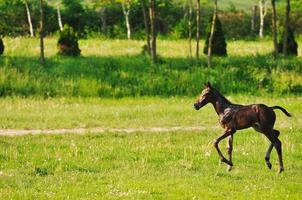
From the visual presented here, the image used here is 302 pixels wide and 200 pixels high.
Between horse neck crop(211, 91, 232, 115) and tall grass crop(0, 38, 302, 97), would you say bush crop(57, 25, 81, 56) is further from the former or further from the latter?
horse neck crop(211, 91, 232, 115)

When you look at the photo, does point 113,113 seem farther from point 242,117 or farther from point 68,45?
point 242,117

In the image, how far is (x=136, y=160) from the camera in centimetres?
1800

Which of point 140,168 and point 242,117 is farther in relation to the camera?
point 140,168

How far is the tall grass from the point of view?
3466 centimetres

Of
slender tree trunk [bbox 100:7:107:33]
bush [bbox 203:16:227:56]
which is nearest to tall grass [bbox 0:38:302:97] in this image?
bush [bbox 203:16:227:56]

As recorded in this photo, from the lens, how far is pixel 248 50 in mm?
45594

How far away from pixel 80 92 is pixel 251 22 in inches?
1261

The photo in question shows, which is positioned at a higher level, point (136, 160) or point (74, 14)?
point (74, 14)

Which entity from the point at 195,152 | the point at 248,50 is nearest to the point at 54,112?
the point at 195,152

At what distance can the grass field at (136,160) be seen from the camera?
14.3 meters

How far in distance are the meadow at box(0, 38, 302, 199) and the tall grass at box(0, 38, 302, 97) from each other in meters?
0.06

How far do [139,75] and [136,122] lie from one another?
1056cm

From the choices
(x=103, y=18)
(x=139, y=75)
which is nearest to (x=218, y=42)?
(x=139, y=75)

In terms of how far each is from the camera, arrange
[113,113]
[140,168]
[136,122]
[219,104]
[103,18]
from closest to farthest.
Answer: [219,104]
[140,168]
[136,122]
[113,113]
[103,18]
